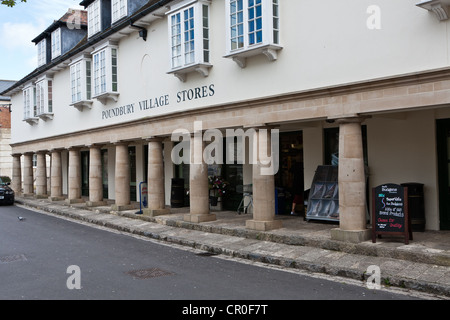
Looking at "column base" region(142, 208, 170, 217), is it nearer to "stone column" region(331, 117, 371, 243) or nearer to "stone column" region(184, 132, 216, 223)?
"stone column" region(184, 132, 216, 223)

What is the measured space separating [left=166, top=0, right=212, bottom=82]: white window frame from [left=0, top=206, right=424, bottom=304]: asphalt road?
5563 millimetres

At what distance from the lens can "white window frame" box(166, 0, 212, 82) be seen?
13.2 m

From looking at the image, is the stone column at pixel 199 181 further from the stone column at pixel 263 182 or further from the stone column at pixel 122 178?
the stone column at pixel 122 178

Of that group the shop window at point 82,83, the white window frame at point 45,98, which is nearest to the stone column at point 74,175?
the shop window at point 82,83

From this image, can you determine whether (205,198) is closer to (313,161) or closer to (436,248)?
(313,161)

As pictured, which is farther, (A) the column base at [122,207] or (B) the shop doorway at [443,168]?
(A) the column base at [122,207]

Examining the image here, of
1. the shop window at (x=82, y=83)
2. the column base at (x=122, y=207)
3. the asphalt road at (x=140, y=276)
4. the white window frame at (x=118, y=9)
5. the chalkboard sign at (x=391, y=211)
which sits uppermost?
the white window frame at (x=118, y=9)

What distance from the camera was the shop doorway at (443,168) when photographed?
10.5 meters

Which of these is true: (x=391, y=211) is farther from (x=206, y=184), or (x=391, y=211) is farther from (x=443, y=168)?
(x=206, y=184)

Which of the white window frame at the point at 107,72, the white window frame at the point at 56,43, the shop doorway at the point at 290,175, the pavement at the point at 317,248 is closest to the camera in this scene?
the pavement at the point at 317,248

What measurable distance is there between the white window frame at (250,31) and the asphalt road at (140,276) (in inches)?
208

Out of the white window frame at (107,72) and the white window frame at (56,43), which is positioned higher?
the white window frame at (56,43)

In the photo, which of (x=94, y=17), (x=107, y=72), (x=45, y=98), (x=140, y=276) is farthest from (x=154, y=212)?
(x=45, y=98)
